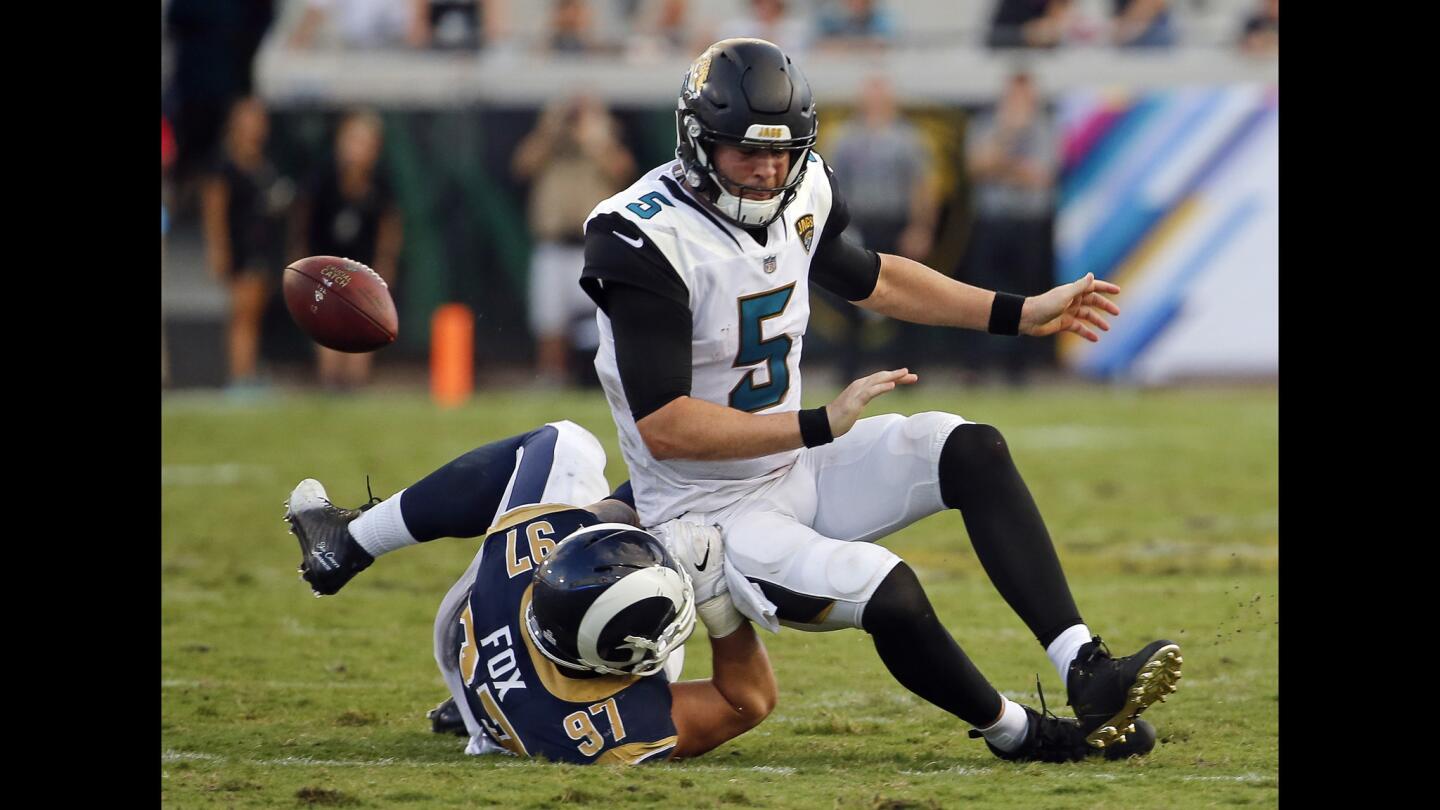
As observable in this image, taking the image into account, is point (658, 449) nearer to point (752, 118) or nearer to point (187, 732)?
point (752, 118)

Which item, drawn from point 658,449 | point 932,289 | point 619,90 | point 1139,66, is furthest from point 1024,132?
point 658,449

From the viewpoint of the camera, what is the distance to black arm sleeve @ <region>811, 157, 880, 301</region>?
4910 millimetres

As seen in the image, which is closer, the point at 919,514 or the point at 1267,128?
the point at 919,514

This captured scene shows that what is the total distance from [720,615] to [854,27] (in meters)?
9.06

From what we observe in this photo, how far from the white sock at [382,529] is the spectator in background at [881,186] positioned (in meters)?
7.33

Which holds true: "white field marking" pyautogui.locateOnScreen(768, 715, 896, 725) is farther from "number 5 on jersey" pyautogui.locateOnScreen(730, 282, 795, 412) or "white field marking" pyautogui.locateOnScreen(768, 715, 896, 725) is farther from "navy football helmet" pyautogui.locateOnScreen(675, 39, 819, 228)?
"navy football helmet" pyautogui.locateOnScreen(675, 39, 819, 228)

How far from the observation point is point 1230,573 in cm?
695

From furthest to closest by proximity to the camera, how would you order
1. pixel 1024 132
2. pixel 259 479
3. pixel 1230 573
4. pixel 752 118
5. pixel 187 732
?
1. pixel 1024 132
2. pixel 259 479
3. pixel 1230 573
4. pixel 187 732
5. pixel 752 118

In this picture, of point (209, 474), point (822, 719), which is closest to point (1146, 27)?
point (209, 474)

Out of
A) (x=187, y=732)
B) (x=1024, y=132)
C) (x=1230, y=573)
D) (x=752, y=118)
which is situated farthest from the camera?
(x=1024, y=132)

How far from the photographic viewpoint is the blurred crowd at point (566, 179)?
12.2 m

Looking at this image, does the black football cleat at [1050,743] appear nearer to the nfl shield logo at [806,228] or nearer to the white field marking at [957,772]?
the white field marking at [957,772]

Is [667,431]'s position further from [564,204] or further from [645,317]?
[564,204]

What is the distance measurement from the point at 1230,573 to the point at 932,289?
2.43 meters
